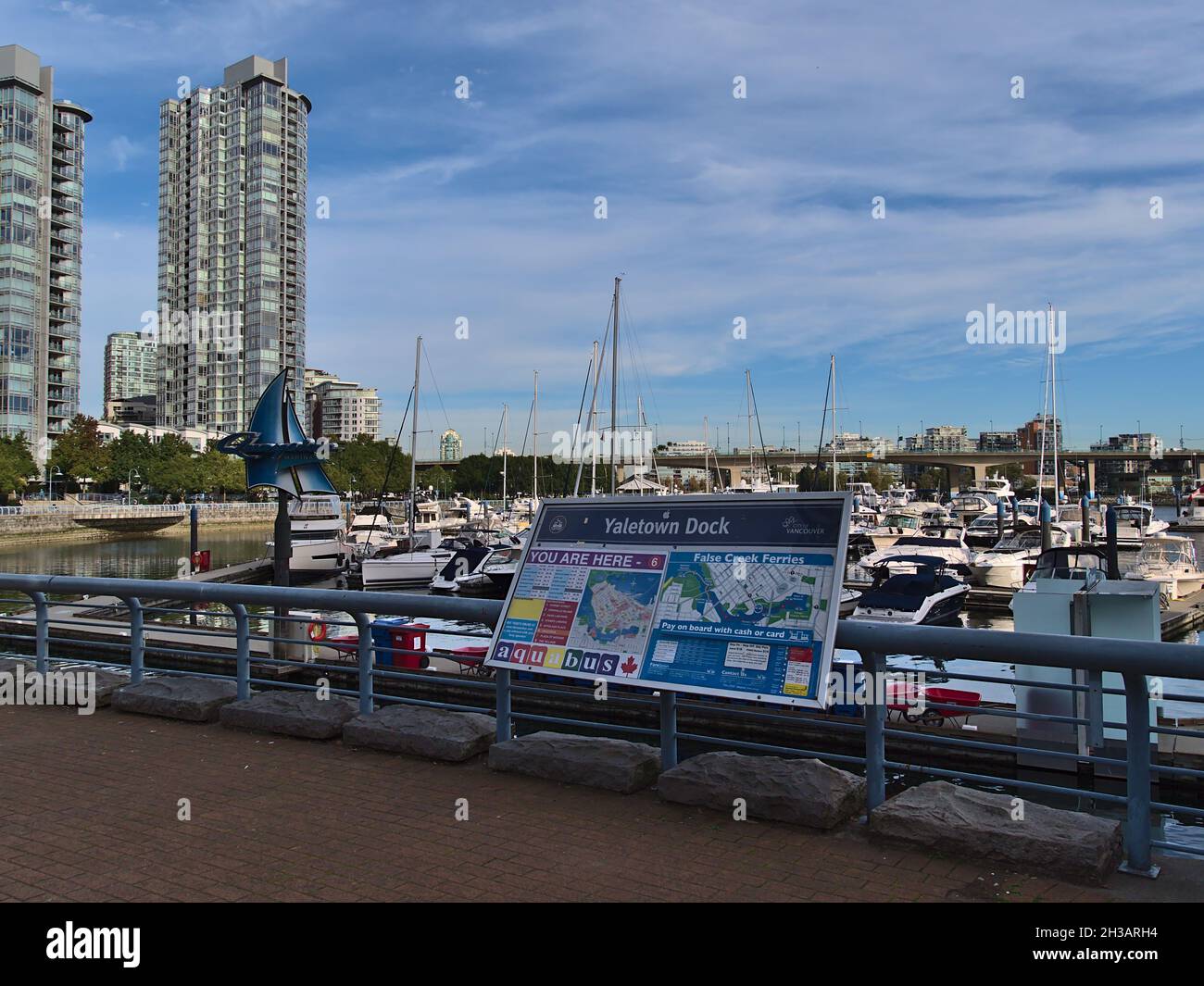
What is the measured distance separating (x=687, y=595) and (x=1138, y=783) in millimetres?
2602

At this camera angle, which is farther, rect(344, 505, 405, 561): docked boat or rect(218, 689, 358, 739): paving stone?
rect(344, 505, 405, 561): docked boat

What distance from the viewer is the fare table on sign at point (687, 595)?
557 centimetres

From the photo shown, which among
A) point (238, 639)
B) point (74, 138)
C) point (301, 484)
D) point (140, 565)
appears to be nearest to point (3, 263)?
point (74, 138)

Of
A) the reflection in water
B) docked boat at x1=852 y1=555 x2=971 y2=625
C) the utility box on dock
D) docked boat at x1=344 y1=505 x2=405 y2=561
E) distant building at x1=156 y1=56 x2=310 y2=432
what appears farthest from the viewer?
distant building at x1=156 y1=56 x2=310 y2=432

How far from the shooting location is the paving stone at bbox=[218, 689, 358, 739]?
8.01m

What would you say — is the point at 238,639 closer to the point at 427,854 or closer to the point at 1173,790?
the point at 427,854

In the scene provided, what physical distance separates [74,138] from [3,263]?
19660mm

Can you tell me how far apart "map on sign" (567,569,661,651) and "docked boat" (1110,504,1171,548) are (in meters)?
52.4

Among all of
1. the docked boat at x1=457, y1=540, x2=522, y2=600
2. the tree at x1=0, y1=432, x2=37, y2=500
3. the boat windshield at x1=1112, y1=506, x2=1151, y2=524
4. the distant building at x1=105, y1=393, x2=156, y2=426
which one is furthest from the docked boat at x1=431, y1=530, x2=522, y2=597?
the distant building at x1=105, y1=393, x2=156, y2=426

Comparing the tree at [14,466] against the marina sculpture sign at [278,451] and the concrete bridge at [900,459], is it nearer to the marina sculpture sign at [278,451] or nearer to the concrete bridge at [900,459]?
the concrete bridge at [900,459]

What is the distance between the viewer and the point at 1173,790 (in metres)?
10.8

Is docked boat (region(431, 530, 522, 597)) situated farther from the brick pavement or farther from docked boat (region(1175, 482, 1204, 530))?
docked boat (region(1175, 482, 1204, 530))

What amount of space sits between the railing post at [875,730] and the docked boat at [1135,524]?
171 ft

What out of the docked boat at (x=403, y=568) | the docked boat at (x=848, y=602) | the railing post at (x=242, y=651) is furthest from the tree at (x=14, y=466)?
the railing post at (x=242, y=651)
